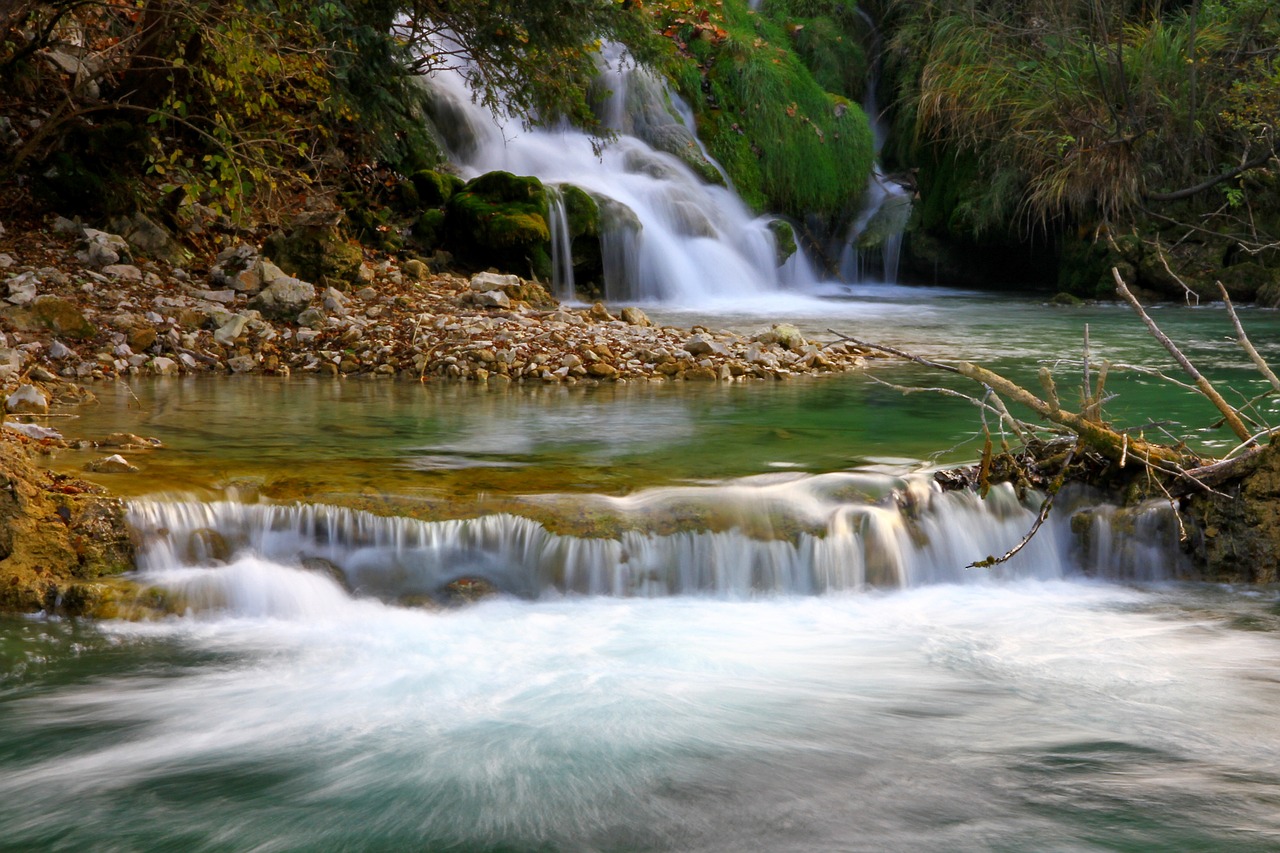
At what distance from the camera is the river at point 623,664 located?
11.4ft

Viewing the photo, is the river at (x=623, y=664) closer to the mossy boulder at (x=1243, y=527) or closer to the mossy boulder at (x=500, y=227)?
the mossy boulder at (x=1243, y=527)

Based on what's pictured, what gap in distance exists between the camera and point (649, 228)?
1630 cm

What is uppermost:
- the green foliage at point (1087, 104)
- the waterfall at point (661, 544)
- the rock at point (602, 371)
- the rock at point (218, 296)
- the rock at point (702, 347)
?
the green foliage at point (1087, 104)

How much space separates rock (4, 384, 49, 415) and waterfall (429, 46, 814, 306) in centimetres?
838

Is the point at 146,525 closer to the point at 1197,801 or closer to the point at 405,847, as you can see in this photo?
the point at 405,847

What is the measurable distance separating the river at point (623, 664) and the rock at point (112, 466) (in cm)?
17

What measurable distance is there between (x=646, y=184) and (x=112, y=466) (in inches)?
486

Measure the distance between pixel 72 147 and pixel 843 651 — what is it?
9.52 m

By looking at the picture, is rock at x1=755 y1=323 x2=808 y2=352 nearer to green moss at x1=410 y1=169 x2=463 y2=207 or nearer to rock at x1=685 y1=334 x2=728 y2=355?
rock at x1=685 y1=334 x2=728 y2=355

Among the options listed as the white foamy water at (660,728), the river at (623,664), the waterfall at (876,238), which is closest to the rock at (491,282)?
the river at (623,664)

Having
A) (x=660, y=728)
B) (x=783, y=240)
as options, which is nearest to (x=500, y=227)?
(x=783, y=240)

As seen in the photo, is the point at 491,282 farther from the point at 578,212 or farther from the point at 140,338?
the point at 140,338

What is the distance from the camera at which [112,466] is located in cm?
566

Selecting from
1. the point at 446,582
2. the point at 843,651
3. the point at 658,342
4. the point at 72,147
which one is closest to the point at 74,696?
the point at 446,582
